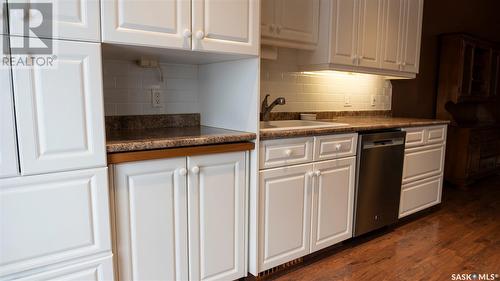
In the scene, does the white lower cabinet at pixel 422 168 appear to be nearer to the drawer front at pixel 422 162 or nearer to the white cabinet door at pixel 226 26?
the drawer front at pixel 422 162

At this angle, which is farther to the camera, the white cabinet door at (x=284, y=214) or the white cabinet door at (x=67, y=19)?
the white cabinet door at (x=284, y=214)

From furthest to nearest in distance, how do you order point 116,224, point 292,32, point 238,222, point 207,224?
point 292,32
point 238,222
point 207,224
point 116,224

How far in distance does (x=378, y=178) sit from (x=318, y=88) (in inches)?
37.8

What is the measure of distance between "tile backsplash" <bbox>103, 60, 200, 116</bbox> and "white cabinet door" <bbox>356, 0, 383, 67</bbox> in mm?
1422

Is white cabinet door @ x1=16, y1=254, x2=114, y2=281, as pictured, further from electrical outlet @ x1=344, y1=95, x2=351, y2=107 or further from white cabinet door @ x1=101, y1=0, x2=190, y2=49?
electrical outlet @ x1=344, y1=95, x2=351, y2=107

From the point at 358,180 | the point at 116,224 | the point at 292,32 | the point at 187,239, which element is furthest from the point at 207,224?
the point at 292,32

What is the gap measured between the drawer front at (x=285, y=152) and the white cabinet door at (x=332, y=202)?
0.44 feet

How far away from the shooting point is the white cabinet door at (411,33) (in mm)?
3072

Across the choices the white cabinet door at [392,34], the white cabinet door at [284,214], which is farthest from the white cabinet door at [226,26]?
the white cabinet door at [392,34]

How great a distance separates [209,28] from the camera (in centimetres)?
158

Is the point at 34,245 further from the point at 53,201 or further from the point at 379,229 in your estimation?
the point at 379,229

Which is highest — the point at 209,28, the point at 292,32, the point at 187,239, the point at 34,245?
the point at 292,32

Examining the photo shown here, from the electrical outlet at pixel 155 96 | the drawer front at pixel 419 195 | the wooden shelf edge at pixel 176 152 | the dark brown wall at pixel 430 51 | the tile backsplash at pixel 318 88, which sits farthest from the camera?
the dark brown wall at pixel 430 51

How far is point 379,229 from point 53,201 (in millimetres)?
2467
